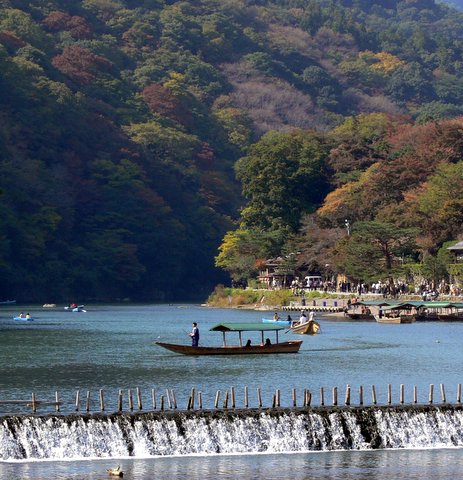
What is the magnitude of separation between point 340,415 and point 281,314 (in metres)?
79.4

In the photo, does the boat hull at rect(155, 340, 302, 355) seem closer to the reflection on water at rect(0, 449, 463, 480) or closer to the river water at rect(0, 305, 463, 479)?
the river water at rect(0, 305, 463, 479)

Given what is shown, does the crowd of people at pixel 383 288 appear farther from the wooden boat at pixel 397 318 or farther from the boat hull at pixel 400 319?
the boat hull at pixel 400 319

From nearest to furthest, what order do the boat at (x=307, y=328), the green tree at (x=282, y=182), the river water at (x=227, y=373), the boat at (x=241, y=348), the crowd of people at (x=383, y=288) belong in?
the river water at (x=227, y=373), the boat at (x=241, y=348), the boat at (x=307, y=328), the crowd of people at (x=383, y=288), the green tree at (x=282, y=182)

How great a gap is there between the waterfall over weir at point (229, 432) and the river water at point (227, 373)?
A: 1.78ft

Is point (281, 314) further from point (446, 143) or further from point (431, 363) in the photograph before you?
point (431, 363)

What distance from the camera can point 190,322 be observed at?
11538 centimetres

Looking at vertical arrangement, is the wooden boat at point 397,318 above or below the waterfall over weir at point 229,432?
above

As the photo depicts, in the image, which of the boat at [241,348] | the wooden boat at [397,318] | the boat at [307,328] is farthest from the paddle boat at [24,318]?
the boat at [241,348]

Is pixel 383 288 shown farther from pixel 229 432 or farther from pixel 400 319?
pixel 229 432

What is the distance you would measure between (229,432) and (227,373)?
63.1 feet

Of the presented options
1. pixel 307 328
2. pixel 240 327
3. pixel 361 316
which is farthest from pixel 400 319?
pixel 240 327

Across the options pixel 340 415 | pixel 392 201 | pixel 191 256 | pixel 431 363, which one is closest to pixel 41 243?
pixel 191 256

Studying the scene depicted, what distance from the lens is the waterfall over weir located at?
46.1 m

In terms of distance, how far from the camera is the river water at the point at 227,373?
4431cm
